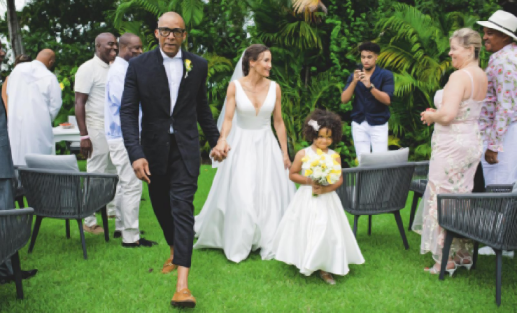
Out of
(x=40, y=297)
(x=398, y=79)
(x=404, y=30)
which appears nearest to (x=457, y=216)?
(x=40, y=297)

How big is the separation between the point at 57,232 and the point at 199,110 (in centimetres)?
303

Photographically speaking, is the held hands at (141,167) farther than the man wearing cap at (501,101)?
No

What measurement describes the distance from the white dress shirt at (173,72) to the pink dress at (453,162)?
2.38m

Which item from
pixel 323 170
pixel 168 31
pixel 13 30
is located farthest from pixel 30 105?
pixel 13 30

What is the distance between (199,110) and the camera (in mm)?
4602

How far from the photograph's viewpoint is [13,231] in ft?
12.1

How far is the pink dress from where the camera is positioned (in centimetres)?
461

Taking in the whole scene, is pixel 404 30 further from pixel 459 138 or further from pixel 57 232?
pixel 57 232

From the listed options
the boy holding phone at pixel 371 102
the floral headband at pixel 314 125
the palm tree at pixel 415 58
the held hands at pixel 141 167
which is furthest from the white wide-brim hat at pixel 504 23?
the palm tree at pixel 415 58

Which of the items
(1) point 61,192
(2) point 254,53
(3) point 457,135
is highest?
(2) point 254,53

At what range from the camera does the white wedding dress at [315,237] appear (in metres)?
4.50

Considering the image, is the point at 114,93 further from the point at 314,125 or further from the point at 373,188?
the point at 373,188

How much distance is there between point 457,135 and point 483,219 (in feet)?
2.75

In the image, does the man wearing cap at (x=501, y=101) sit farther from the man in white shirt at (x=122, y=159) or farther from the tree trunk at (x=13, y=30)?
the tree trunk at (x=13, y=30)
